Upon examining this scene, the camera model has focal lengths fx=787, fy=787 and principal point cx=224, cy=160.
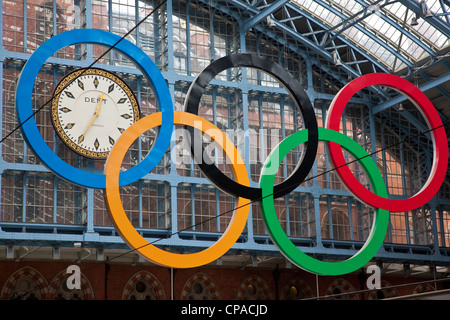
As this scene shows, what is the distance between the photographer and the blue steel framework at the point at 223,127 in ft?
110

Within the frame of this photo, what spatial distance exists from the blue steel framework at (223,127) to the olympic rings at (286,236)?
12248 mm

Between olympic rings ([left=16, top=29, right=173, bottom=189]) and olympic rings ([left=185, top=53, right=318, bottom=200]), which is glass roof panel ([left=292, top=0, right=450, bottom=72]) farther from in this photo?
olympic rings ([left=16, top=29, right=173, bottom=189])

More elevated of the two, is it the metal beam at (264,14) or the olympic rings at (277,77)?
the metal beam at (264,14)

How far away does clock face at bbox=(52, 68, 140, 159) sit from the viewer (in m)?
31.1

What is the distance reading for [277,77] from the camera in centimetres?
2327

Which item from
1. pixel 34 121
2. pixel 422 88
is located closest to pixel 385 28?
pixel 422 88

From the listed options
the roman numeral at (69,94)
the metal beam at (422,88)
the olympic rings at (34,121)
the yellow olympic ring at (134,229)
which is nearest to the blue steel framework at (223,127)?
the metal beam at (422,88)

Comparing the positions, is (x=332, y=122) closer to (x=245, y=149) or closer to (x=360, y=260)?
(x=360, y=260)

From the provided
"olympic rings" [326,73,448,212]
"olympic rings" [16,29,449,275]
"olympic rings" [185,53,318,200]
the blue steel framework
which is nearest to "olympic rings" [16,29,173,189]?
"olympic rings" [16,29,449,275]

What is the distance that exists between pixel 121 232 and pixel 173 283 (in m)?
16.7

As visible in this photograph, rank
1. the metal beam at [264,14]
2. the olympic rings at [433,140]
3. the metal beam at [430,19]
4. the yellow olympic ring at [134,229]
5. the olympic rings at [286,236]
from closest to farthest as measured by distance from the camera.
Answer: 1. the yellow olympic ring at [134,229]
2. the olympic rings at [286,236]
3. the olympic rings at [433,140]
4. the metal beam at [430,19]
5. the metal beam at [264,14]

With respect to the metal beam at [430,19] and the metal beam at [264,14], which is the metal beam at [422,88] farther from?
the metal beam at [264,14]

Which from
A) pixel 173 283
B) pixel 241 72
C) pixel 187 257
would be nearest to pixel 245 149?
pixel 241 72

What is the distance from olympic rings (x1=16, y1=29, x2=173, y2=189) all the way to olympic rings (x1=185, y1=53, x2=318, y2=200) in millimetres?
1349
